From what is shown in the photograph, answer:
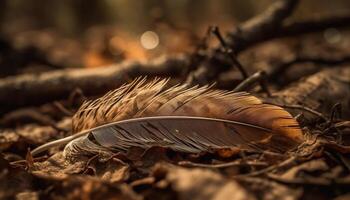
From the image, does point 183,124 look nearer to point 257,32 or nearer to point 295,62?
point 295,62

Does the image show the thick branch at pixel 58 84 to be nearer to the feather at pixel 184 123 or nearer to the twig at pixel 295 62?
the twig at pixel 295 62

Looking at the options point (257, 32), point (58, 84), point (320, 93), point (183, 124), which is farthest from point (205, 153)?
point (257, 32)

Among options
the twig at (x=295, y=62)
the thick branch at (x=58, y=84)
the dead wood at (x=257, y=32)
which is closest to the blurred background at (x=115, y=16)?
the dead wood at (x=257, y=32)

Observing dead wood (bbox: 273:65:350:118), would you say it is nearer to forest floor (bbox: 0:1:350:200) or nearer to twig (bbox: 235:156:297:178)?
forest floor (bbox: 0:1:350:200)

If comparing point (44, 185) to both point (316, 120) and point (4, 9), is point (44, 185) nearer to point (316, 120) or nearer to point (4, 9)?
point (316, 120)

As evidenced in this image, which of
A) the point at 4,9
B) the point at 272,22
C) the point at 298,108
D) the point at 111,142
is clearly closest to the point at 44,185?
the point at 111,142

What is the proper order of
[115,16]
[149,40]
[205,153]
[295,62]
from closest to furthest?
[205,153], [295,62], [149,40], [115,16]
